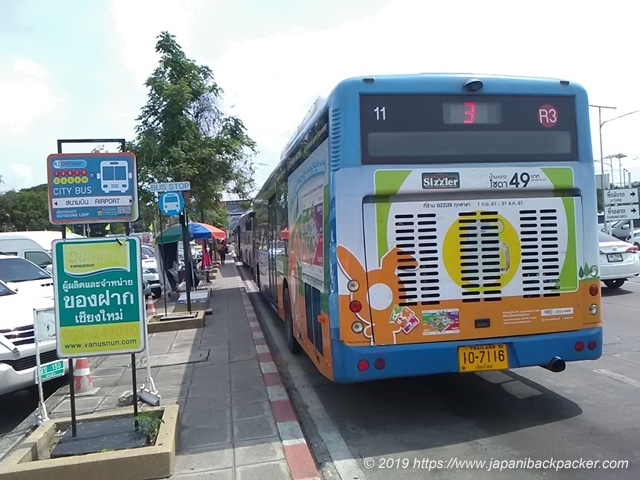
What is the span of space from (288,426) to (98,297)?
81.2 inches

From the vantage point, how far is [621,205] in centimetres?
2434

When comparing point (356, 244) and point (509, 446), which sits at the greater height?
point (356, 244)

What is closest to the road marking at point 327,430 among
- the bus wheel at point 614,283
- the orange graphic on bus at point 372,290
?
the orange graphic on bus at point 372,290

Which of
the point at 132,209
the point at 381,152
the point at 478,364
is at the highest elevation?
the point at 381,152

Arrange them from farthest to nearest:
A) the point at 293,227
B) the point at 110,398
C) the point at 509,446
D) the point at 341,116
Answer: the point at 293,227, the point at 110,398, the point at 341,116, the point at 509,446

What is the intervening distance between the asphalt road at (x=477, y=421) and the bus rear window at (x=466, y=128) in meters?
2.44

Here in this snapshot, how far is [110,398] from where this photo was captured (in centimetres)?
656

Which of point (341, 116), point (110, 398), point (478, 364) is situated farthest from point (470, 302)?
point (110, 398)

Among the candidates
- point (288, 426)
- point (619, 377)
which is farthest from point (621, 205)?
point (288, 426)

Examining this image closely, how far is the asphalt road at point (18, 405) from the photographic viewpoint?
6203 mm

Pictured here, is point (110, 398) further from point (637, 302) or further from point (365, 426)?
point (637, 302)

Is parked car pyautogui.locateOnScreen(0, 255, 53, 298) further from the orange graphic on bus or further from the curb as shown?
the orange graphic on bus

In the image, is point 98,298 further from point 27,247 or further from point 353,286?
point 27,247

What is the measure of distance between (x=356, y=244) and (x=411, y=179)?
777 mm
